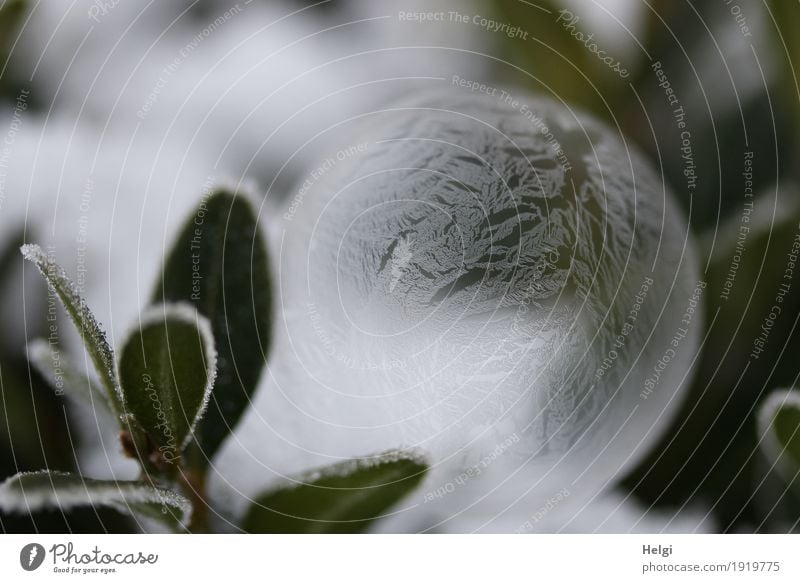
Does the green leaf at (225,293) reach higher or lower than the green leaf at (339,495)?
higher

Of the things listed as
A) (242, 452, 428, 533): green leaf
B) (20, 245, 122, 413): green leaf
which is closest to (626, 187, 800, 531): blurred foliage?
(242, 452, 428, 533): green leaf

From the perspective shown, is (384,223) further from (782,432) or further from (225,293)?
(782,432)

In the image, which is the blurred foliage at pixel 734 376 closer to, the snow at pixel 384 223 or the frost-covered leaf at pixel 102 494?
the snow at pixel 384 223

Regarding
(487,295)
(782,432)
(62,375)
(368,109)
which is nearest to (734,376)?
(782,432)

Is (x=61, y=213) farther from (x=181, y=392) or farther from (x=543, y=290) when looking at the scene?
Result: (x=543, y=290)

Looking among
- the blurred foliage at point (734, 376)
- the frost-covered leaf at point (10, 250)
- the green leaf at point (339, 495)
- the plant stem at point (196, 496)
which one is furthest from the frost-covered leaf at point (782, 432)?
the frost-covered leaf at point (10, 250)

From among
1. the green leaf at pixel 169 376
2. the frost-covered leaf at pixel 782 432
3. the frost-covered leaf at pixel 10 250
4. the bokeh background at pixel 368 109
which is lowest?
the green leaf at pixel 169 376

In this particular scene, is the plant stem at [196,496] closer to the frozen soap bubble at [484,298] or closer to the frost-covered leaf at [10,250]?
the frozen soap bubble at [484,298]
